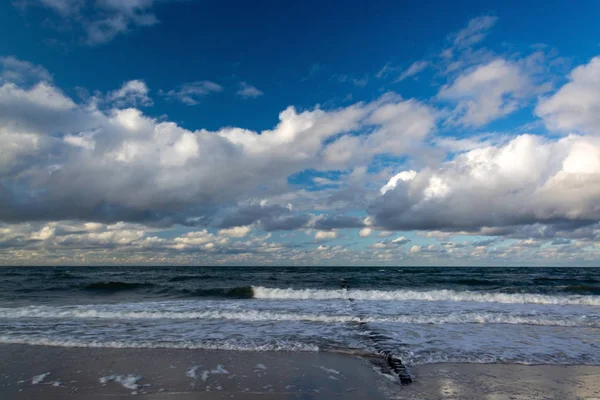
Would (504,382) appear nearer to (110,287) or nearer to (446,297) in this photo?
(446,297)

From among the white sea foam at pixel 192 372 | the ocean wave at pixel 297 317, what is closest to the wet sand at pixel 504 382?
the white sea foam at pixel 192 372

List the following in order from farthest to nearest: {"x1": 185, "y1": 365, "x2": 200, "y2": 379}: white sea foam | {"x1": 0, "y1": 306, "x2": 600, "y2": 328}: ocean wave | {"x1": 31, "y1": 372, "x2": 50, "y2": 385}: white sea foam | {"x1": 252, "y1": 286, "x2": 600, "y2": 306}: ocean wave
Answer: {"x1": 252, "y1": 286, "x2": 600, "y2": 306}: ocean wave
{"x1": 0, "y1": 306, "x2": 600, "y2": 328}: ocean wave
{"x1": 185, "y1": 365, "x2": 200, "y2": 379}: white sea foam
{"x1": 31, "y1": 372, "x2": 50, "y2": 385}: white sea foam

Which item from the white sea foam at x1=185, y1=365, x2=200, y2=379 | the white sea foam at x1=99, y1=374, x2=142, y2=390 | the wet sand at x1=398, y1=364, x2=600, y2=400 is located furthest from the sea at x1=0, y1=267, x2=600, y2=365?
the white sea foam at x1=99, y1=374, x2=142, y2=390

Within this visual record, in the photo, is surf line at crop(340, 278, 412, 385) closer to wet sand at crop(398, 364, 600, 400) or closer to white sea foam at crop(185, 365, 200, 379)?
wet sand at crop(398, 364, 600, 400)

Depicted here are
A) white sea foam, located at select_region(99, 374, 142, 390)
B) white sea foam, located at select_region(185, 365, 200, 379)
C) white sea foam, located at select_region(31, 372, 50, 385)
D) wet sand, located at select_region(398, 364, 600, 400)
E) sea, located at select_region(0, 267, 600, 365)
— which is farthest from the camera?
sea, located at select_region(0, 267, 600, 365)

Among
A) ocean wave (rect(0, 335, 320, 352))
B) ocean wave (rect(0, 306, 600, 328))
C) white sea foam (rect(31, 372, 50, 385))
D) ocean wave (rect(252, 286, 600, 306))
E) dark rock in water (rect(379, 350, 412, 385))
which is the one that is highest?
white sea foam (rect(31, 372, 50, 385))

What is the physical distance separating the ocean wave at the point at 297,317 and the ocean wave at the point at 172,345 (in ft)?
13.6

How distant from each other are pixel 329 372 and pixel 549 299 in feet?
70.7

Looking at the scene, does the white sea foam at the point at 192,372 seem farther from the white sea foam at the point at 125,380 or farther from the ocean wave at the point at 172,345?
the ocean wave at the point at 172,345

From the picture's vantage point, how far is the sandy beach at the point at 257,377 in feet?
20.9

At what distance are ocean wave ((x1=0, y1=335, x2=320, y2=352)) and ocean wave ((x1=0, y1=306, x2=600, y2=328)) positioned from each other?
415cm

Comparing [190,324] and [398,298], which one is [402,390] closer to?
[190,324]

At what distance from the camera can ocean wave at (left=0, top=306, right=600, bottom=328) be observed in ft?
46.1

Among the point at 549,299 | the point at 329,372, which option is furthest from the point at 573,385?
the point at 549,299
